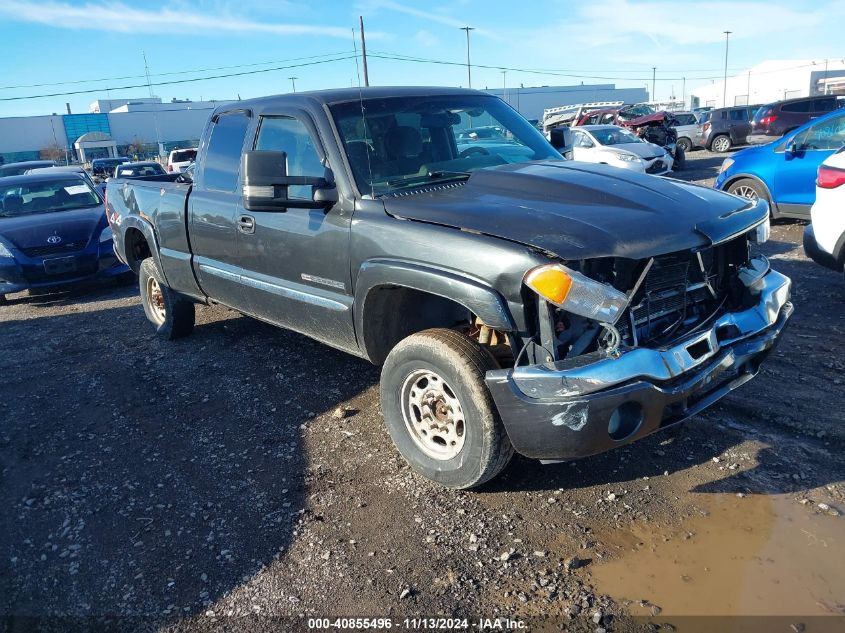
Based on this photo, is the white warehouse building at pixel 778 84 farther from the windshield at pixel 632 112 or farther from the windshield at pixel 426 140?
the windshield at pixel 426 140

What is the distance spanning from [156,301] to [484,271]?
4719 mm

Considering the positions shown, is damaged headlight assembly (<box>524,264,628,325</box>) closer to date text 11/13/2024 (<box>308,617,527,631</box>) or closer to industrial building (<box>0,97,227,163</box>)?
date text 11/13/2024 (<box>308,617,527,631</box>)

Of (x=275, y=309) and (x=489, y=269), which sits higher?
(x=489, y=269)

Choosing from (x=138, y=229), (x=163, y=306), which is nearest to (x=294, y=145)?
(x=138, y=229)

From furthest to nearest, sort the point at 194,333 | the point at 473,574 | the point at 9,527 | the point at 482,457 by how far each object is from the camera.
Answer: the point at 194,333 < the point at 9,527 < the point at 482,457 < the point at 473,574

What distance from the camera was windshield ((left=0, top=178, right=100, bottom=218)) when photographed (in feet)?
31.0

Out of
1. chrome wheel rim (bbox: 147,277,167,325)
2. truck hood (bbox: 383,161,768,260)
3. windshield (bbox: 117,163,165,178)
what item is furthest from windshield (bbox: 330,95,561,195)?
windshield (bbox: 117,163,165,178)

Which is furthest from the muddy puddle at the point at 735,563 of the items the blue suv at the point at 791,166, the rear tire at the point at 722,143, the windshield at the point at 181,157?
the rear tire at the point at 722,143

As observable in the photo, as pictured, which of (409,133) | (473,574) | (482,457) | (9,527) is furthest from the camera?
(409,133)

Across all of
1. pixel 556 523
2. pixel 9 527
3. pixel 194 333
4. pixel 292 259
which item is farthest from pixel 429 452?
pixel 194 333

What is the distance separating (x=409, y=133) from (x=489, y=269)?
5.00 ft

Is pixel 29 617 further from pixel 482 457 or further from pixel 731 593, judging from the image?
pixel 731 593

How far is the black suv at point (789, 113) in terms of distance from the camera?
23203 mm

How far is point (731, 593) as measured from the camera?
8.74 feet
